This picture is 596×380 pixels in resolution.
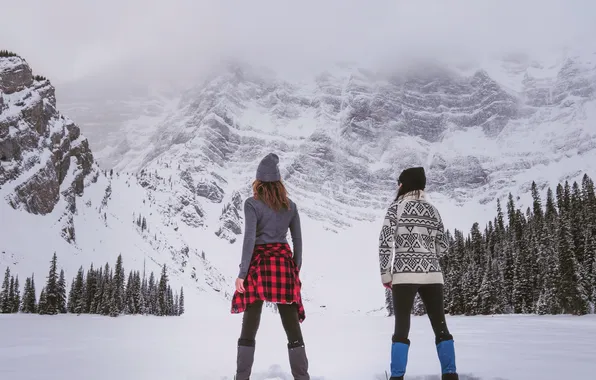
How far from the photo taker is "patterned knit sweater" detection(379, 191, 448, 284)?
789 centimetres

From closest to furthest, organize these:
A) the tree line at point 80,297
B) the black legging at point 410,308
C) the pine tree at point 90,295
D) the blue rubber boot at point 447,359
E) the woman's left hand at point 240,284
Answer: the blue rubber boot at point 447,359
the woman's left hand at point 240,284
the black legging at point 410,308
the tree line at point 80,297
the pine tree at point 90,295

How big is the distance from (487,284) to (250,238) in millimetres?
59417

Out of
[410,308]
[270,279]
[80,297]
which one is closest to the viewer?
[270,279]

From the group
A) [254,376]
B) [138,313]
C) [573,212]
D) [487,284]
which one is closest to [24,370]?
[254,376]

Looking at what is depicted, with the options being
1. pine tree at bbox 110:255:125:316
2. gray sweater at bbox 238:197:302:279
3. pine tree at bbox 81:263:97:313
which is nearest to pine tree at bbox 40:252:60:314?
pine tree at bbox 81:263:97:313

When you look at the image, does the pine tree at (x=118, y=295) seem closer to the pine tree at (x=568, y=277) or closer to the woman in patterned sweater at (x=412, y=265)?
the pine tree at (x=568, y=277)

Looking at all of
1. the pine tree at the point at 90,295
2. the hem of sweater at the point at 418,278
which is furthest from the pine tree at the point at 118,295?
the hem of sweater at the point at 418,278

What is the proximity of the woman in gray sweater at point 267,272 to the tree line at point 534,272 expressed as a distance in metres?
46.4

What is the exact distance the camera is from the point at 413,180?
8.52 meters

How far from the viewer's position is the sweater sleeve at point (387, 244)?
26.2 feet

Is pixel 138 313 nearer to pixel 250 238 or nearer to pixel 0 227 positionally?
pixel 0 227

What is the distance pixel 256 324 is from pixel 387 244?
2.37m

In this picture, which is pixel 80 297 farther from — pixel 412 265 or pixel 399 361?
pixel 412 265

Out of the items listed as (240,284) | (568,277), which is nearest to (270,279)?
(240,284)
